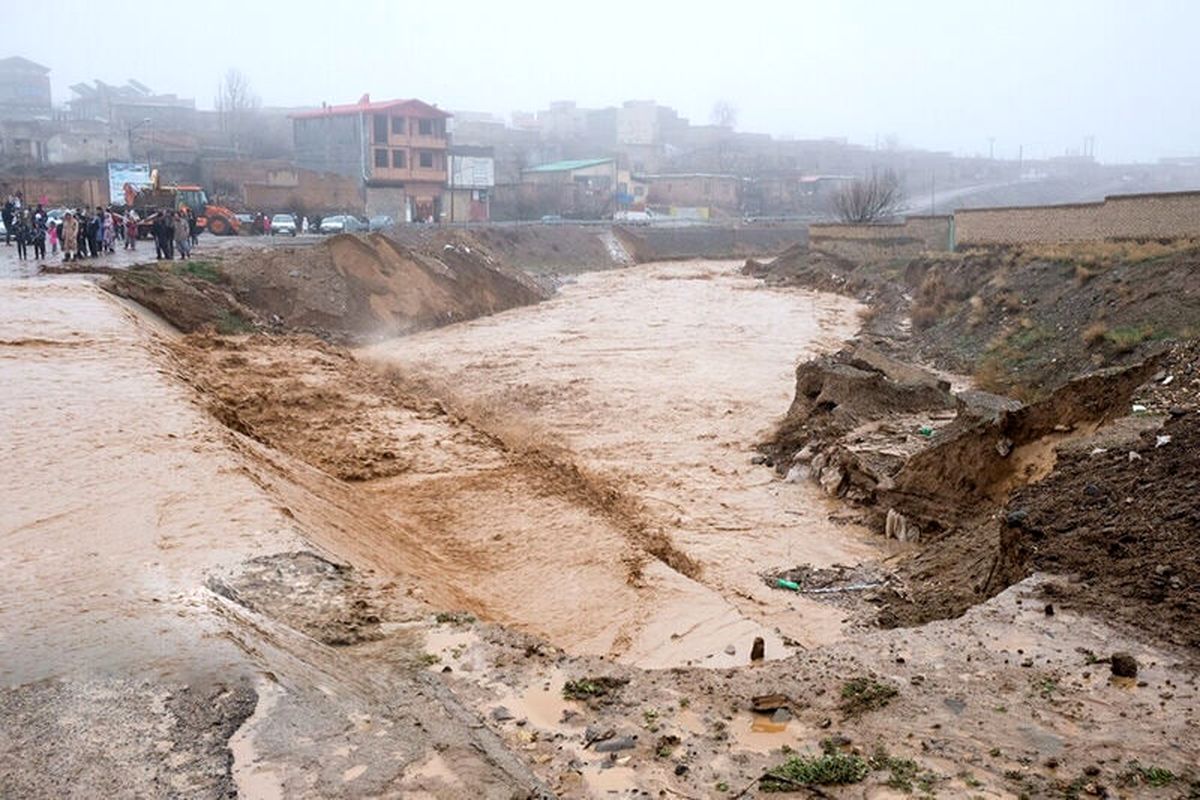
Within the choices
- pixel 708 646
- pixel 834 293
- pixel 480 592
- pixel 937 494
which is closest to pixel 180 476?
pixel 480 592

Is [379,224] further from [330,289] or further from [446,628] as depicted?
[446,628]

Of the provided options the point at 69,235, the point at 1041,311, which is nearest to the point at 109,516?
the point at 69,235

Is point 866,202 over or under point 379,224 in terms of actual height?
over

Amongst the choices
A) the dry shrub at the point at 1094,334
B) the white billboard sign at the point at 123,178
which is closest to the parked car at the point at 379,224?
the white billboard sign at the point at 123,178

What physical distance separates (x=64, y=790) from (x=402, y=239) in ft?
111

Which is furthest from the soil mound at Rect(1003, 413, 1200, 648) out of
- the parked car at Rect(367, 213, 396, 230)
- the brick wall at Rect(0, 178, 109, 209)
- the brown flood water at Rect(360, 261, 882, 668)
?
the brick wall at Rect(0, 178, 109, 209)

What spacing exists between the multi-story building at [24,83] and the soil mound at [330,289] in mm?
96141

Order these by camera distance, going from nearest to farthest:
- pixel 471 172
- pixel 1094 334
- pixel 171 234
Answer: pixel 1094 334 < pixel 171 234 < pixel 471 172

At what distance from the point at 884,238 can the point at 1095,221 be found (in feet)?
48.3

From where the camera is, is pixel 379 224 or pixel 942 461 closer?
pixel 942 461

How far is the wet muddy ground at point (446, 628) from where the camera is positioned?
4.91 metres

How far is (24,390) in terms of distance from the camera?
12.1m

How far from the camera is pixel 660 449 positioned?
16.4m

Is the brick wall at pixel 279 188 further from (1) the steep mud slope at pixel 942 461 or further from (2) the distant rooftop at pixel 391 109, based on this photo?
(1) the steep mud slope at pixel 942 461
